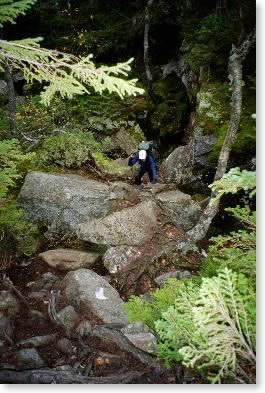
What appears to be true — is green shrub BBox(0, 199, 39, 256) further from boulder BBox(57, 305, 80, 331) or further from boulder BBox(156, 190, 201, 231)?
boulder BBox(156, 190, 201, 231)

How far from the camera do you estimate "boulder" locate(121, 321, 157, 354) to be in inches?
149

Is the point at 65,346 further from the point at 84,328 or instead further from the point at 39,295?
the point at 39,295

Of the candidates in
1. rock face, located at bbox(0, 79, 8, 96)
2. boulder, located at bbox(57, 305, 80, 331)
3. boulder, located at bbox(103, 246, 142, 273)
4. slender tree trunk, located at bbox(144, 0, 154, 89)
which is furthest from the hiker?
rock face, located at bbox(0, 79, 8, 96)

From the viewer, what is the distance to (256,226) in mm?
3832

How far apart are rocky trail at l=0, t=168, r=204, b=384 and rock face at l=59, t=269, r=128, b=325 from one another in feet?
0.05

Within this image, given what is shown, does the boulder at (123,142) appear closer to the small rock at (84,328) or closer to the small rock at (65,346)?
the small rock at (84,328)

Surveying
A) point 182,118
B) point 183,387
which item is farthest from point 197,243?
point 182,118

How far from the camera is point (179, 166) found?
778 centimetres

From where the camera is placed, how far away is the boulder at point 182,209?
6520 mm

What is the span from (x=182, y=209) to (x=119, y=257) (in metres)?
1.79

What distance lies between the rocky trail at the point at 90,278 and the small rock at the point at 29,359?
0.5 inches

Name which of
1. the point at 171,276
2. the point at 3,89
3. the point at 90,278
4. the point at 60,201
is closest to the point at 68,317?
the point at 90,278

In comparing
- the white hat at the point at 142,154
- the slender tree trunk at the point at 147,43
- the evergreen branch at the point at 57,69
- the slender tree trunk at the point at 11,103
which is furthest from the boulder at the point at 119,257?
the slender tree trunk at the point at 147,43

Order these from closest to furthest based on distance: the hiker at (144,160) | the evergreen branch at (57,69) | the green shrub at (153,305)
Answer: the evergreen branch at (57,69) → the green shrub at (153,305) → the hiker at (144,160)
